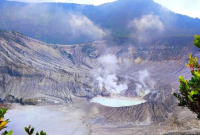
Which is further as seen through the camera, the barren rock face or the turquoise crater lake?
the turquoise crater lake

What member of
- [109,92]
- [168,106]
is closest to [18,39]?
[109,92]

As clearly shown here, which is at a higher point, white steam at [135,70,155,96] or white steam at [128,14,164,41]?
white steam at [128,14,164,41]

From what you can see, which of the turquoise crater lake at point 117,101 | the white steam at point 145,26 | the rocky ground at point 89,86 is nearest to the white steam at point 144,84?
the rocky ground at point 89,86

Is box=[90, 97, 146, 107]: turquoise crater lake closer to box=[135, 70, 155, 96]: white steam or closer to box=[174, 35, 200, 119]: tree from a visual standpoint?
box=[135, 70, 155, 96]: white steam

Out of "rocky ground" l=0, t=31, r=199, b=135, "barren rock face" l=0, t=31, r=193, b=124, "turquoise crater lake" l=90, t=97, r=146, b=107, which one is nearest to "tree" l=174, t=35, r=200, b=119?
"rocky ground" l=0, t=31, r=199, b=135

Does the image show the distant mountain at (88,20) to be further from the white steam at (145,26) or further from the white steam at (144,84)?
the white steam at (144,84)

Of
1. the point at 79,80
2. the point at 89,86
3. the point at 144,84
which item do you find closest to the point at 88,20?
the point at 79,80

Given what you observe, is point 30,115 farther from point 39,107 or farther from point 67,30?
point 67,30
